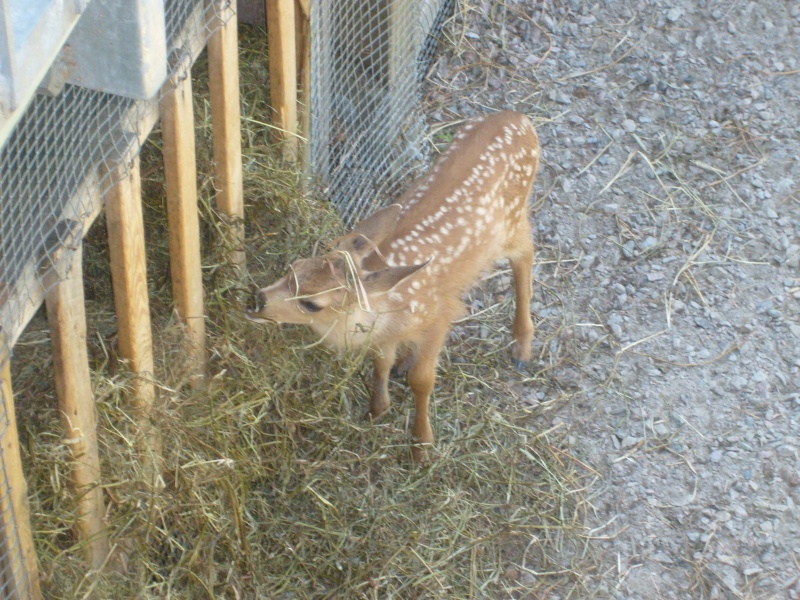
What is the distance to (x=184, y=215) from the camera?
12.4 feet

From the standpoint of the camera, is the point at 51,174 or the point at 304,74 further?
the point at 304,74

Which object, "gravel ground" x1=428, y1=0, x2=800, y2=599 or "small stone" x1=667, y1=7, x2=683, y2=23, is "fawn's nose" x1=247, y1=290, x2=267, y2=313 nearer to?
"gravel ground" x1=428, y1=0, x2=800, y2=599

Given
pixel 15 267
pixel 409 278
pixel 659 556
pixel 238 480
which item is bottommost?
pixel 659 556

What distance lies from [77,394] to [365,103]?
112 inches

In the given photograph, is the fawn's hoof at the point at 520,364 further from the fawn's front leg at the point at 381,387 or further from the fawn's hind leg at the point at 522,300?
the fawn's front leg at the point at 381,387

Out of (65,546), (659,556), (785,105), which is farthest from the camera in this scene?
(785,105)

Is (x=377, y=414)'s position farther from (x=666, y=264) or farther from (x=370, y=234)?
(x=666, y=264)

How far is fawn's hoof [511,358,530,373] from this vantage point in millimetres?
5117

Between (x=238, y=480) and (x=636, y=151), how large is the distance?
344 centimetres

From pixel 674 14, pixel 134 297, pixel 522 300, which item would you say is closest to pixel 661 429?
pixel 522 300

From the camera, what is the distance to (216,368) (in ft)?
13.9

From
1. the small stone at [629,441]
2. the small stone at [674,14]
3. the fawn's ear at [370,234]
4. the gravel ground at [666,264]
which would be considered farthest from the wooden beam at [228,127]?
the small stone at [674,14]

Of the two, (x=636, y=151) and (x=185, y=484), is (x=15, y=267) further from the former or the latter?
(x=636, y=151)

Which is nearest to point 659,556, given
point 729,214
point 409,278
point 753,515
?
point 753,515
